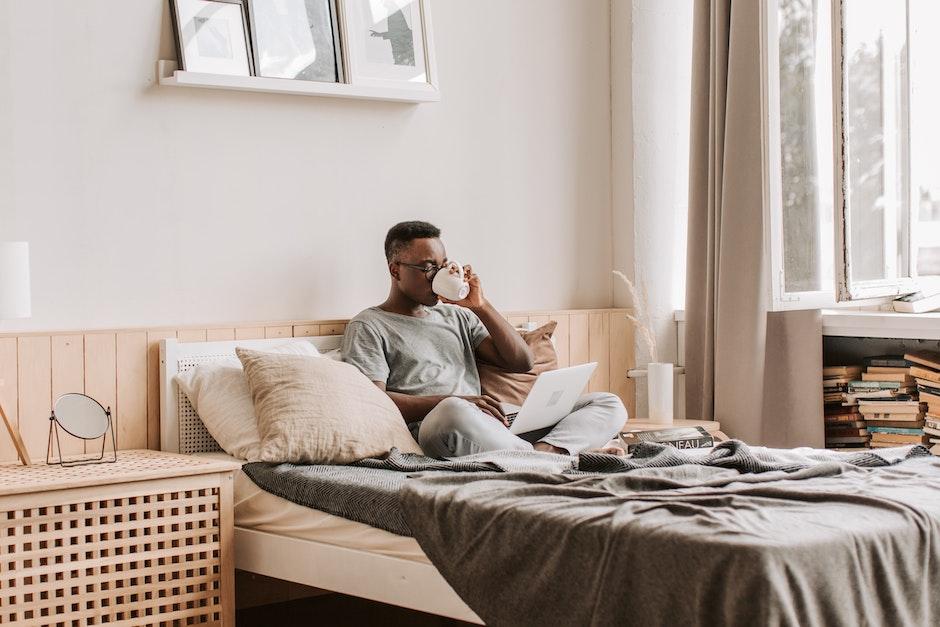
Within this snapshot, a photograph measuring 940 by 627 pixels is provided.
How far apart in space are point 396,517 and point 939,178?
2.46m

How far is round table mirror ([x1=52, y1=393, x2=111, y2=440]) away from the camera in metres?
2.91

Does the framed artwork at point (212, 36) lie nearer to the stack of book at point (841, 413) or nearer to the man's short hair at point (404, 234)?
the man's short hair at point (404, 234)

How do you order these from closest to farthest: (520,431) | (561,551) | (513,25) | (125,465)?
(561,551), (125,465), (520,431), (513,25)

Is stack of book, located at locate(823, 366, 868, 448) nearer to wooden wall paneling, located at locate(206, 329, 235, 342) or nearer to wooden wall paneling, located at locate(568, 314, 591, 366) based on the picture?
wooden wall paneling, located at locate(568, 314, 591, 366)

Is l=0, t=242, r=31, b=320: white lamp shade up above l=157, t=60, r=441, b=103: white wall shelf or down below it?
below

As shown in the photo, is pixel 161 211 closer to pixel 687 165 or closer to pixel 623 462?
pixel 623 462

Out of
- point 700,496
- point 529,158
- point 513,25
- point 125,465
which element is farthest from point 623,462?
point 513,25

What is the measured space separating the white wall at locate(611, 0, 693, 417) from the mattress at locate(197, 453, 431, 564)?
1858 mm

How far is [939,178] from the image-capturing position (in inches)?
152

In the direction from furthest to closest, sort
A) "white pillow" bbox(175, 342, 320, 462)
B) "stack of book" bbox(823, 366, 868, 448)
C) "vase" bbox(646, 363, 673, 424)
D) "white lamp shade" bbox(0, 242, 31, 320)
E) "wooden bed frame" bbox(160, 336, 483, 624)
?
"vase" bbox(646, 363, 673, 424)
"stack of book" bbox(823, 366, 868, 448)
"white pillow" bbox(175, 342, 320, 462)
"white lamp shade" bbox(0, 242, 31, 320)
"wooden bed frame" bbox(160, 336, 483, 624)

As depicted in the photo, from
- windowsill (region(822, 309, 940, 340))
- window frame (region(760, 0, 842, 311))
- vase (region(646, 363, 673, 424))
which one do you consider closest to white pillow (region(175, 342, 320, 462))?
vase (region(646, 363, 673, 424))

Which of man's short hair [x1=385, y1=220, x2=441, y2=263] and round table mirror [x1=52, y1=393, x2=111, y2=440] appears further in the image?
man's short hair [x1=385, y1=220, x2=441, y2=263]

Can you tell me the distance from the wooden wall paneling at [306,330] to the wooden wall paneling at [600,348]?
113 centimetres

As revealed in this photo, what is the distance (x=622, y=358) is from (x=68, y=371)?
2.05 metres
